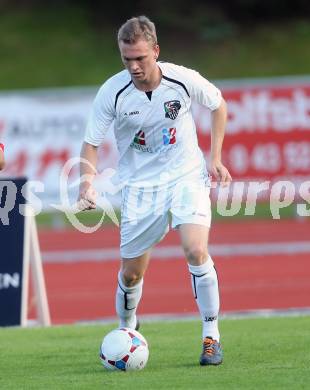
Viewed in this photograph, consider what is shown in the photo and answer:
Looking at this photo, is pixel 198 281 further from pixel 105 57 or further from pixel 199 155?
pixel 105 57

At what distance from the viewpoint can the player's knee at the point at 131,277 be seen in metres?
9.29

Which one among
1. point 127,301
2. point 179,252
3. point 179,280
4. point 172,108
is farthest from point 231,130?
point 172,108

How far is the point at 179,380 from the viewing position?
26.3ft

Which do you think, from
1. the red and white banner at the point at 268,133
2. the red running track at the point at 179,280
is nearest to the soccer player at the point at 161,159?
the red running track at the point at 179,280

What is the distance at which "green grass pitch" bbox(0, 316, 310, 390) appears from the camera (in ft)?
26.1

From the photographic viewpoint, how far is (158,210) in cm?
904

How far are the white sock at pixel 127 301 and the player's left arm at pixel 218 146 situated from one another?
1.19 metres

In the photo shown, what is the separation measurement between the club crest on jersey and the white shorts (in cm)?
49

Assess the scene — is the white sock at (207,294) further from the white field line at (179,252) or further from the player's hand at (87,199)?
the white field line at (179,252)

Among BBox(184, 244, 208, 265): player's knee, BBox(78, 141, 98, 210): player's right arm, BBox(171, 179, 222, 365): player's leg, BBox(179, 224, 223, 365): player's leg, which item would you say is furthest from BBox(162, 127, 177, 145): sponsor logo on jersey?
BBox(184, 244, 208, 265): player's knee

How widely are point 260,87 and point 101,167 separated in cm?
351

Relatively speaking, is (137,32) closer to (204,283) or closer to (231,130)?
(204,283)

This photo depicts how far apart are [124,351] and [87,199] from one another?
1.09 metres

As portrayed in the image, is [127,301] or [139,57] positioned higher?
[139,57]
